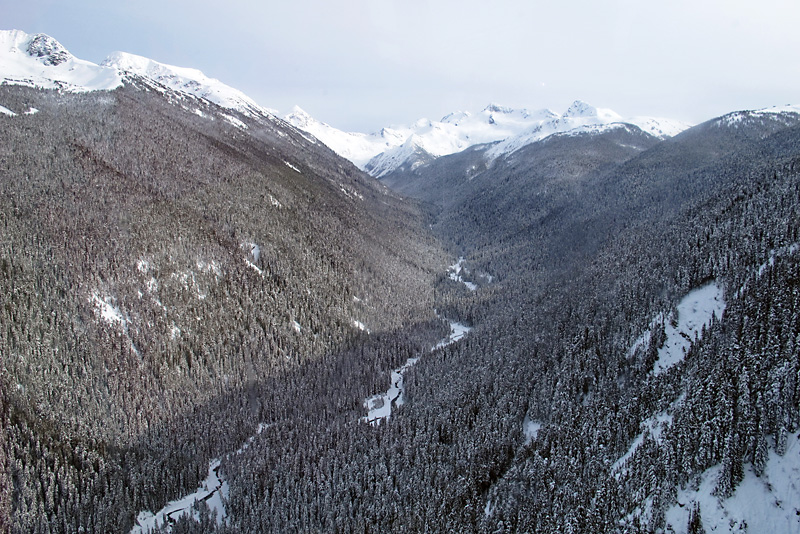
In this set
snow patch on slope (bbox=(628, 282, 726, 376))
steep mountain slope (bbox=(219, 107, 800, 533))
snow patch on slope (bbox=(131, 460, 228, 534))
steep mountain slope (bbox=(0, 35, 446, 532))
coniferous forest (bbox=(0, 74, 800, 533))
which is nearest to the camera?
steep mountain slope (bbox=(219, 107, 800, 533))

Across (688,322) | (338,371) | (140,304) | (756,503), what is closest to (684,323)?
(688,322)

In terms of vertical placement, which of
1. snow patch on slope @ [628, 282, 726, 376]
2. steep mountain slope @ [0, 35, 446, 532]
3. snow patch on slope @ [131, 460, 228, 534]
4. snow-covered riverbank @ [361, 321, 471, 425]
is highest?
snow patch on slope @ [628, 282, 726, 376]

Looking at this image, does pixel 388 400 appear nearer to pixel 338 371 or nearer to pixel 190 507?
pixel 338 371

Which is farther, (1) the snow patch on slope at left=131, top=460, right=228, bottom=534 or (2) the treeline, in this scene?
(2) the treeline

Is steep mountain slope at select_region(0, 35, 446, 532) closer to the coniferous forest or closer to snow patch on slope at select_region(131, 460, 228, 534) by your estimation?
the coniferous forest

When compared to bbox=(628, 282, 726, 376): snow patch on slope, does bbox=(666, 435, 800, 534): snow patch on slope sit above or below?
below

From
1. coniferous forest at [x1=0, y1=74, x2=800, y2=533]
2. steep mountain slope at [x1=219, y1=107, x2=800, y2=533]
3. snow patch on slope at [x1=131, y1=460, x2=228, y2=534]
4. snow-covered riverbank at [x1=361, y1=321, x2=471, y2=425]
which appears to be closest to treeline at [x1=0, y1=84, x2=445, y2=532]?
coniferous forest at [x1=0, y1=74, x2=800, y2=533]
